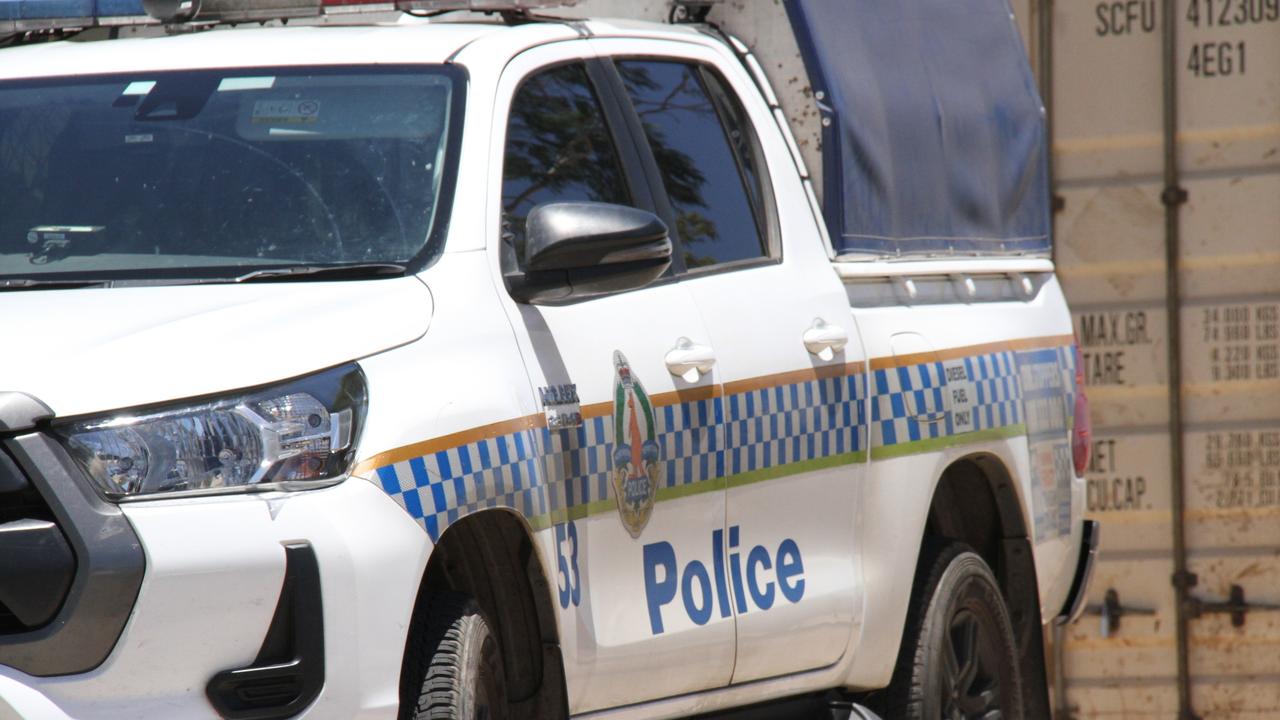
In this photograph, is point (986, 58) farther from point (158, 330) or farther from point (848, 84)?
point (158, 330)

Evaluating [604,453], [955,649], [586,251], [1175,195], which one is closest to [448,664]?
[604,453]

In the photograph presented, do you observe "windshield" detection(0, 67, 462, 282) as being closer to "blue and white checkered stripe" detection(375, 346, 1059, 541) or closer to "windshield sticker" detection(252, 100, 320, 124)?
"windshield sticker" detection(252, 100, 320, 124)

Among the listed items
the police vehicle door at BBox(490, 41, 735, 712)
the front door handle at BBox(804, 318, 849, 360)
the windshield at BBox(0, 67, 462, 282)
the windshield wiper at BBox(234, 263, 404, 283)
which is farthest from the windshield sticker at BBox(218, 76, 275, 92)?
the front door handle at BBox(804, 318, 849, 360)

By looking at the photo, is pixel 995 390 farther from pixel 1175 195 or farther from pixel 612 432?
pixel 1175 195

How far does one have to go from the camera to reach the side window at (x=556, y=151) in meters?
4.40

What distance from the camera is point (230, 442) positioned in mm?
3389

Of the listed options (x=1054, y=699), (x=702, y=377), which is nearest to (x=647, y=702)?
(x=702, y=377)

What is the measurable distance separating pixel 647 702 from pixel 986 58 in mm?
2850

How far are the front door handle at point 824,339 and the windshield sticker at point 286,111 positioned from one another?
51.7 inches

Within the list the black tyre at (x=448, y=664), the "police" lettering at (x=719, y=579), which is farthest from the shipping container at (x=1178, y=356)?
the black tyre at (x=448, y=664)

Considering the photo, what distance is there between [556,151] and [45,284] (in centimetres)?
114

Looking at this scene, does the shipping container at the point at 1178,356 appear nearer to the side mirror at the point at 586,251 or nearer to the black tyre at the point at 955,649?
the black tyre at the point at 955,649

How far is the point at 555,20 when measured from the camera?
16.4 feet

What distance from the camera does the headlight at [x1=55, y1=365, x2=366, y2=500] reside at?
3295mm
